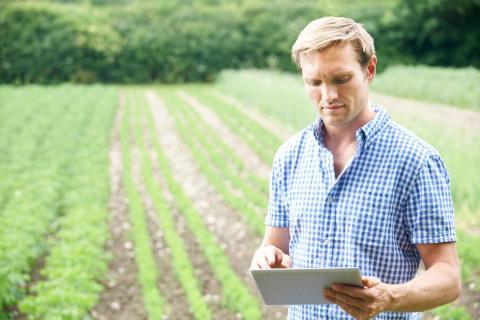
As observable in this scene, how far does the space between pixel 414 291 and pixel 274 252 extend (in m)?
0.54

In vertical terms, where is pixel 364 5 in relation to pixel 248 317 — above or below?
above

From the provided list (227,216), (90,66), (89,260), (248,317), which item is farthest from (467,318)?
(90,66)

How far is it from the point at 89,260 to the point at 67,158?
5.58 m

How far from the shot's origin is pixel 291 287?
188 centimetres

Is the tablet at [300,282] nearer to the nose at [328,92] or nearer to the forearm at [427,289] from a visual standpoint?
the forearm at [427,289]

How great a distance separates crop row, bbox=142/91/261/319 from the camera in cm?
552

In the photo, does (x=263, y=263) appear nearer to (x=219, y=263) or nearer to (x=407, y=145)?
(x=407, y=145)

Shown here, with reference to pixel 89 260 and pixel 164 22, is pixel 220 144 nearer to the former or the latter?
pixel 89 260

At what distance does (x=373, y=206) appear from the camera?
6.13 feet

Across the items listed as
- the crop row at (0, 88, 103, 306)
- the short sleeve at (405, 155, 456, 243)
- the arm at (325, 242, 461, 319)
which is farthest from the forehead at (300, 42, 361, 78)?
the crop row at (0, 88, 103, 306)

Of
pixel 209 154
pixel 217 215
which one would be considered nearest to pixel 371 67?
pixel 217 215

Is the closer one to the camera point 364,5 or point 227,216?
point 227,216

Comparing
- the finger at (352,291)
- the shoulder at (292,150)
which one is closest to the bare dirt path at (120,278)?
the shoulder at (292,150)

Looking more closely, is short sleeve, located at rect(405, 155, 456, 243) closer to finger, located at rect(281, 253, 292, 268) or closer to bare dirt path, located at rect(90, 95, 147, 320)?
finger, located at rect(281, 253, 292, 268)
